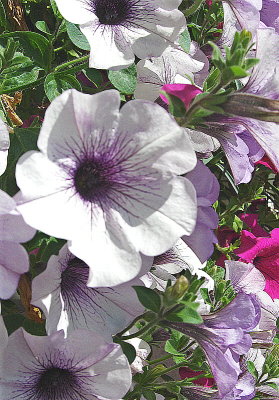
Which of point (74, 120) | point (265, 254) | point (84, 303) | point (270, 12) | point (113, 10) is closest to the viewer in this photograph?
point (74, 120)

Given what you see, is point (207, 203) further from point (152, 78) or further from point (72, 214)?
point (152, 78)

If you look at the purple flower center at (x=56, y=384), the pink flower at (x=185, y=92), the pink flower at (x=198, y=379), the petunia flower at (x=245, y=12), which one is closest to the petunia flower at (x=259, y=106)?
the pink flower at (x=185, y=92)

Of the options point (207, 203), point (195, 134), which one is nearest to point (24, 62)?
point (195, 134)

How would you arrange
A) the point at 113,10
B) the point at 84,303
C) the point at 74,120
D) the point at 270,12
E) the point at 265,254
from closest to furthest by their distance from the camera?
1. the point at 74,120
2. the point at 84,303
3. the point at 113,10
4. the point at 270,12
5. the point at 265,254

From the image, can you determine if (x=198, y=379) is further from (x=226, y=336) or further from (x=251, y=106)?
(x=251, y=106)

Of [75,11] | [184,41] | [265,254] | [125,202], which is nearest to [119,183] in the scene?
[125,202]

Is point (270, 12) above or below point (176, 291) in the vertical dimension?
above

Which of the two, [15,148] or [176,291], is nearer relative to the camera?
[176,291]
